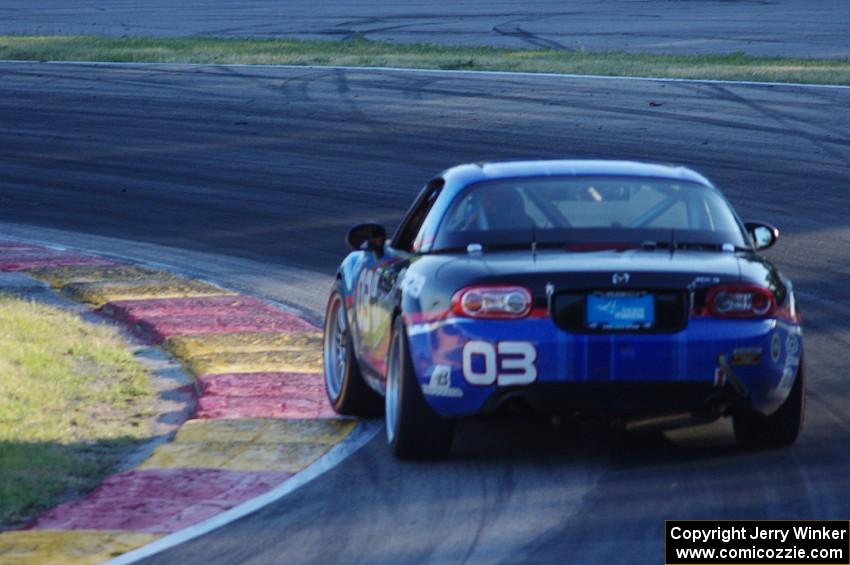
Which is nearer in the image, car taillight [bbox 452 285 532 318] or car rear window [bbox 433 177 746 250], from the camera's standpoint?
car taillight [bbox 452 285 532 318]

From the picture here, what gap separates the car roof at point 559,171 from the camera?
8773 mm

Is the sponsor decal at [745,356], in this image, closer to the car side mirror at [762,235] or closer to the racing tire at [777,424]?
the racing tire at [777,424]

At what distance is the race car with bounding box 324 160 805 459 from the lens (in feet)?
24.9

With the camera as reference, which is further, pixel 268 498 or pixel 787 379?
pixel 787 379

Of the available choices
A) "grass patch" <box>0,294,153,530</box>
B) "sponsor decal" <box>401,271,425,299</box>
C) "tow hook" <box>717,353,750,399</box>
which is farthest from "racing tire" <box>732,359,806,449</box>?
"grass patch" <box>0,294,153,530</box>

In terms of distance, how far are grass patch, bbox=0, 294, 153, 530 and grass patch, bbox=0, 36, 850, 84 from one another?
16127 millimetres

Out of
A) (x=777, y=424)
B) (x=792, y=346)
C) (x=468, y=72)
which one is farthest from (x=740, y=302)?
(x=468, y=72)

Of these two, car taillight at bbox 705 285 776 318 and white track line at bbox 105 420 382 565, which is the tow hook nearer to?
car taillight at bbox 705 285 776 318

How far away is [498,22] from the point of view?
4044 cm

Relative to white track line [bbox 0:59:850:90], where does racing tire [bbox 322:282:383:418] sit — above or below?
above

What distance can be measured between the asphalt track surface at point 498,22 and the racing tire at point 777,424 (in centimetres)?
2355

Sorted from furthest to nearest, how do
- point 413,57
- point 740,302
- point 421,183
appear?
point 413,57 < point 421,183 < point 740,302

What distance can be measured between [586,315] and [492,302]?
40 cm

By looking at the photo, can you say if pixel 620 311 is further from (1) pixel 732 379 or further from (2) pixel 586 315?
(1) pixel 732 379
